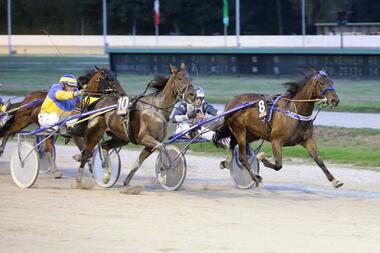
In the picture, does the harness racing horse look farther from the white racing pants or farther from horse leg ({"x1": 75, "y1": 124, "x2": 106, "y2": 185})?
the white racing pants

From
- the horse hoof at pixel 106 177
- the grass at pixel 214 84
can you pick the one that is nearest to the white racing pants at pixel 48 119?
the horse hoof at pixel 106 177


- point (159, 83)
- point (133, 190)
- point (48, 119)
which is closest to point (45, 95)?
point (48, 119)

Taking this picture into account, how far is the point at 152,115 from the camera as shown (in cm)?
1296

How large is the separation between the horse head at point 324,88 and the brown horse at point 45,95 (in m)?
2.87

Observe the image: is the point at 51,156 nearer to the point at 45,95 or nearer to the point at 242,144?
the point at 45,95

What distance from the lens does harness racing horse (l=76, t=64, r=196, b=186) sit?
12.8 meters

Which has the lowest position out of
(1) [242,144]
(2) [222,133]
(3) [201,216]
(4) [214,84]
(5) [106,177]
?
(3) [201,216]

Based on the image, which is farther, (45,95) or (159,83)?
(45,95)

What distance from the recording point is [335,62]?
101 ft

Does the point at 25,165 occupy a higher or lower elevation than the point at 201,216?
higher

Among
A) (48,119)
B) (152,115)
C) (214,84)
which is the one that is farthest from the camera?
(214,84)

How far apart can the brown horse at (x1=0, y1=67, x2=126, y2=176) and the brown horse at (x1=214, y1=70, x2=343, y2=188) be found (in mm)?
2007

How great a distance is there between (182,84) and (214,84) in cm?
1917

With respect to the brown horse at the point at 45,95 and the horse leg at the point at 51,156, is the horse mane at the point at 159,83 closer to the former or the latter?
the brown horse at the point at 45,95
